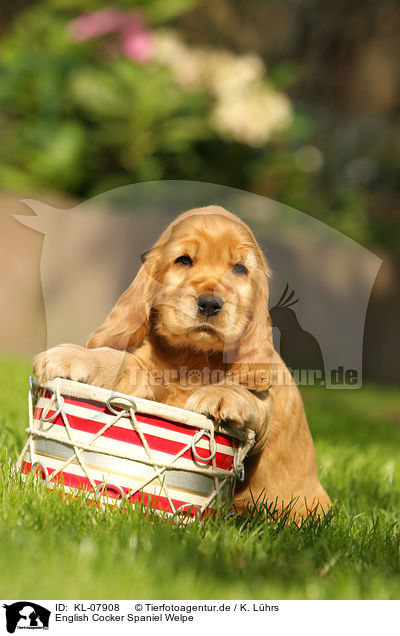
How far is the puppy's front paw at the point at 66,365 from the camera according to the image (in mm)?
1887

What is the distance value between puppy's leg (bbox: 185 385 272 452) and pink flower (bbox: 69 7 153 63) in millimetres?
5481

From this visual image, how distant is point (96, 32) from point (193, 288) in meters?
5.54

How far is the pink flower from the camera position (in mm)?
6605

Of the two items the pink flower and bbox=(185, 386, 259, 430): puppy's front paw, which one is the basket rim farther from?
the pink flower

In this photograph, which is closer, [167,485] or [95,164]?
[167,485]

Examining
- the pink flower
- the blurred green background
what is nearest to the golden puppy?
the blurred green background

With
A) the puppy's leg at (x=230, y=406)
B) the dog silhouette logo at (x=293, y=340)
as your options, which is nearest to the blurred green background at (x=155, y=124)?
the dog silhouette logo at (x=293, y=340)

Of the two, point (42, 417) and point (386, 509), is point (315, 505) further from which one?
point (42, 417)

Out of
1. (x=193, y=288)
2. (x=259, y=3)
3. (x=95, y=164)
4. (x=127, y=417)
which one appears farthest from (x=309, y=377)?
(x=259, y=3)

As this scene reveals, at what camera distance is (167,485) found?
1.83 meters
